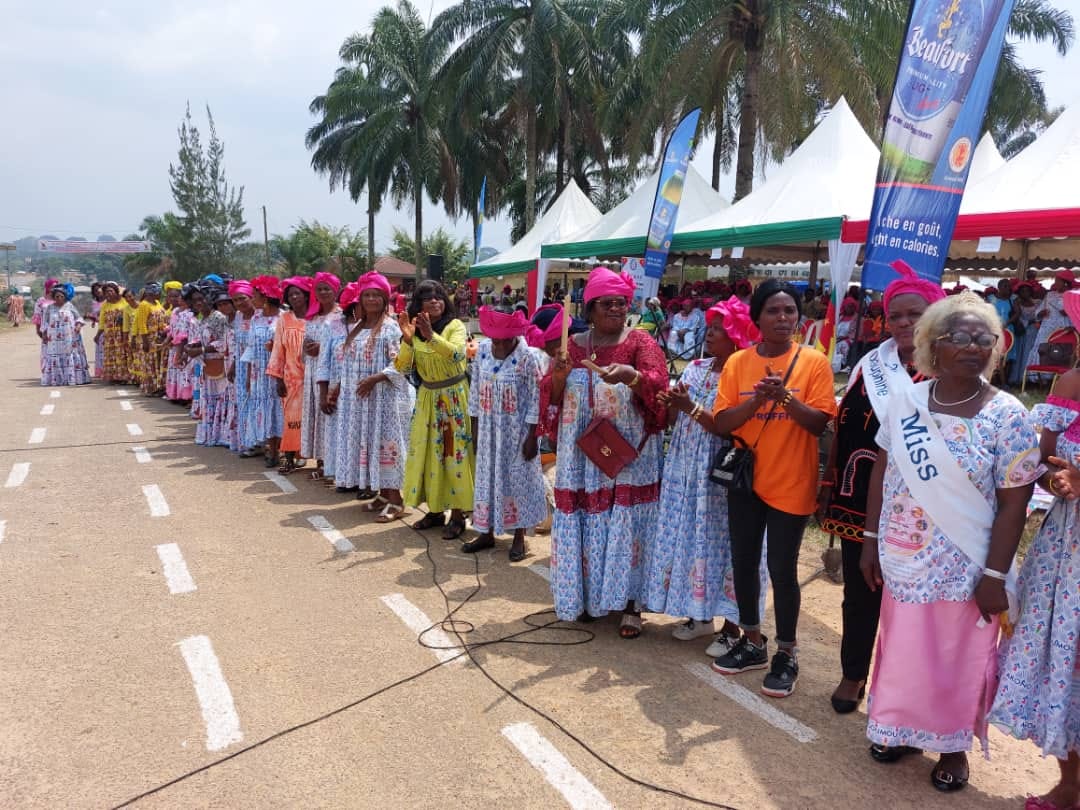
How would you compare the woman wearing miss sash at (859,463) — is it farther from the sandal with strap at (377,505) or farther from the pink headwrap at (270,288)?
the pink headwrap at (270,288)

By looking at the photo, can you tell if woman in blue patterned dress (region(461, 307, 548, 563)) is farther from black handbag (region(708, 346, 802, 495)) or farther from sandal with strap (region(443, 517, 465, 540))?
black handbag (region(708, 346, 802, 495))

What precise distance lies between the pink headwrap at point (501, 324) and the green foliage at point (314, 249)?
47821 millimetres

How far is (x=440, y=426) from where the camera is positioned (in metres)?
5.54

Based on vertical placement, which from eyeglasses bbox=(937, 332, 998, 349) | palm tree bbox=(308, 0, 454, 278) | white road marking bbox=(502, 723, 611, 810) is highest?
palm tree bbox=(308, 0, 454, 278)

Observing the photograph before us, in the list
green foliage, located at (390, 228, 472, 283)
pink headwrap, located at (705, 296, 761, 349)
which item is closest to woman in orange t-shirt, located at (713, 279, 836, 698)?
pink headwrap, located at (705, 296, 761, 349)

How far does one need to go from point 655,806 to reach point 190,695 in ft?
6.72

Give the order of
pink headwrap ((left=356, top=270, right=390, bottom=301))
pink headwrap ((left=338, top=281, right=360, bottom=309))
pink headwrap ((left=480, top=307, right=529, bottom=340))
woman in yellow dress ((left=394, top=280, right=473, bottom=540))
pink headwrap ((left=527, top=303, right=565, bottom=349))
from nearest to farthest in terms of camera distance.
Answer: pink headwrap ((left=527, top=303, right=565, bottom=349)) < pink headwrap ((left=480, top=307, right=529, bottom=340)) < woman in yellow dress ((left=394, top=280, right=473, bottom=540)) < pink headwrap ((left=356, top=270, right=390, bottom=301)) < pink headwrap ((left=338, top=281, right=360, bottom=309))

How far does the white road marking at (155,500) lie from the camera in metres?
6.05

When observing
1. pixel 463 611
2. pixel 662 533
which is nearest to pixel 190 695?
pixel 463 611

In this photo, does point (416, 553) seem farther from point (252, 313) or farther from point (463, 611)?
point (252, 313)

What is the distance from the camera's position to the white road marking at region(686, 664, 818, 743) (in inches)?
122

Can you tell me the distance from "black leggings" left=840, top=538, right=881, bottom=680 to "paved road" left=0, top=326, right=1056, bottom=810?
24 cm

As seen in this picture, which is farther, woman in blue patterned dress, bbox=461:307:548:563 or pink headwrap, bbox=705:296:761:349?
woman in blue patterned dress, bbox=461:307:548:563

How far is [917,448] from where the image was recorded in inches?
101
